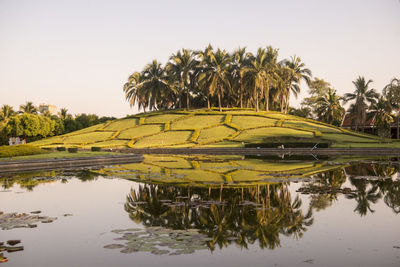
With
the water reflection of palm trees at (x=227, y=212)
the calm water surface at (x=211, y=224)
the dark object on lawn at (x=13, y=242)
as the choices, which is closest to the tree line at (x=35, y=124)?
the calm water surface at (x=211, y=224)

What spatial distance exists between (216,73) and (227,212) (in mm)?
63459

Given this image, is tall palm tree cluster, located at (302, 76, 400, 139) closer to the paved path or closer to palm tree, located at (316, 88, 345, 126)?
palm tree, located at (316, 88, 345, 126)

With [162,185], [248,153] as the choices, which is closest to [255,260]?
[162,185]

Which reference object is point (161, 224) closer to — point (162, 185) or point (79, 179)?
point (162, 185)

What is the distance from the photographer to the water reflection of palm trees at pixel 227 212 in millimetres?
9289

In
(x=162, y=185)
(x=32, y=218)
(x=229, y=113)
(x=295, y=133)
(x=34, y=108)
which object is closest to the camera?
(x=32, y=218)

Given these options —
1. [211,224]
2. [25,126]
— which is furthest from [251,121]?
[211,224]

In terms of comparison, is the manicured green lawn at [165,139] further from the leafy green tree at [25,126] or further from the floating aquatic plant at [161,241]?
the floating aquatic plant at [161,241]

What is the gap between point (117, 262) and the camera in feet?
24.5

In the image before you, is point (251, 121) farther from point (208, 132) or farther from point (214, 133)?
point (208, 132)

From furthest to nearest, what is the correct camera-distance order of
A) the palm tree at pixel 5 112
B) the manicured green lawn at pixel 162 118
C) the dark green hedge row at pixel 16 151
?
the palm tree at pixel 5 112
the manicured green lawn at pixel 162 118
the dark green hedge row at pixel 16 151

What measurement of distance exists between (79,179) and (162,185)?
19.7ft

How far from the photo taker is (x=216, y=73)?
73438 millimetres

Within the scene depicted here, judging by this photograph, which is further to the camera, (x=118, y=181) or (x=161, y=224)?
(x=118, y=181)
